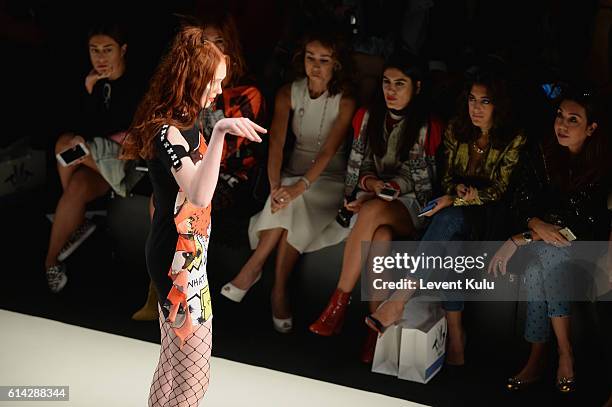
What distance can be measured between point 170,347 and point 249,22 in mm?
2611

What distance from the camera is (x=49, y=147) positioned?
6152 mm

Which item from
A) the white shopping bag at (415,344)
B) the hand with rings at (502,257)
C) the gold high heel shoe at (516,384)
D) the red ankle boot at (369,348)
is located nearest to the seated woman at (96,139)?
the red ankle boot at (369,348)

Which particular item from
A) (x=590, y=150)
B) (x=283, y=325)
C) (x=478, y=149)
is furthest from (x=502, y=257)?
(x=283, y=325)

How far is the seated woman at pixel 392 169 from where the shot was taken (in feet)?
15.4

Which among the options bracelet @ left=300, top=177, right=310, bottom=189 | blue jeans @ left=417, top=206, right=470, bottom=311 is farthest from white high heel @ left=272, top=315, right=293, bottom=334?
blue jeans @ left=417, top=206, right=470, bottom=311

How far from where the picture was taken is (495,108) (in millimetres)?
4520

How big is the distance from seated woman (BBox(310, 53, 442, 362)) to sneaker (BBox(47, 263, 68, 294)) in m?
1.34

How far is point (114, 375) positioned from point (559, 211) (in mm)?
1997

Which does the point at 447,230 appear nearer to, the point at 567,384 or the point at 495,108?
the point at 495,108

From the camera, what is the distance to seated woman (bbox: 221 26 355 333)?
16.0 ft

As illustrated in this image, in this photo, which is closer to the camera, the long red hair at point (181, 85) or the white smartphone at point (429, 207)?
the long red hair at point (181, 85)

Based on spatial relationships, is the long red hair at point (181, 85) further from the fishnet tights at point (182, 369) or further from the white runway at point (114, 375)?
the white runway at point (114, 375)

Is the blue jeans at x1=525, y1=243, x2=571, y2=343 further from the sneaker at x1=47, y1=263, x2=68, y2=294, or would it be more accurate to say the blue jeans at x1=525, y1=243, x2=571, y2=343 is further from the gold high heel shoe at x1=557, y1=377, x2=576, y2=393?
the sneaker at x1=47, y1=263, x2=68, y2=294

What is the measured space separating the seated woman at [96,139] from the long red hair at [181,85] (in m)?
1.94
